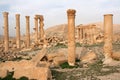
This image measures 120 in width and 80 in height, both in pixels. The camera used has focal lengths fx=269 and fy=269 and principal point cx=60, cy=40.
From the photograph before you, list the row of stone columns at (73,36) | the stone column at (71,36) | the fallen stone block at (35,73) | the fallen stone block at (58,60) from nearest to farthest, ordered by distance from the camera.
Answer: the fallen stone block at (35,73) < the fallen stone block at (58,60) < the stone column at (71,36) < the row of stone columns at (73,36)

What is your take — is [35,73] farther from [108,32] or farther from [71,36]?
[108,32]

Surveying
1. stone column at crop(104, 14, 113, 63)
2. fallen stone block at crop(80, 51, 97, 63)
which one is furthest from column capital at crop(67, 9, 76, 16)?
fallen stone block at crop(80, 51, 97, 63)

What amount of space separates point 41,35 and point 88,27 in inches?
415

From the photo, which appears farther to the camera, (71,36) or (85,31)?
(85,31)

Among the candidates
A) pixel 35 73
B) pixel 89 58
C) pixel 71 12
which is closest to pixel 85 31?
pixel 89 58

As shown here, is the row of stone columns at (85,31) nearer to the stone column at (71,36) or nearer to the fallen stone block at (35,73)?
the stone column at (71,36)

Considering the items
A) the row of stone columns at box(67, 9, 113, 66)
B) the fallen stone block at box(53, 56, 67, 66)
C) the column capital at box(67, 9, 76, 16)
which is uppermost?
the column capital at box(67, 9, 76, 16)

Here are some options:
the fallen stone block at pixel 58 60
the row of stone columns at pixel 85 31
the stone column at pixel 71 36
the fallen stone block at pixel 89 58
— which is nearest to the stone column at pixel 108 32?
the fallen stone block at pixel 89 58

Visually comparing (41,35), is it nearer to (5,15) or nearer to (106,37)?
(5,15)

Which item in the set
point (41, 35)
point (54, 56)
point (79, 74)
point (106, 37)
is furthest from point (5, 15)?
point (79, 74)

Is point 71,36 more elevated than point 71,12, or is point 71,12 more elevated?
point 71,12

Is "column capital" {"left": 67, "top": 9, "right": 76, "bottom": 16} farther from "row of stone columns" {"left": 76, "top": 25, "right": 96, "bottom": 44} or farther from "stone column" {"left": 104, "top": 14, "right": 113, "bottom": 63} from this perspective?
"row of stone columns" {"left": 76, "top": 25, "right": 96, "bottom": 44}

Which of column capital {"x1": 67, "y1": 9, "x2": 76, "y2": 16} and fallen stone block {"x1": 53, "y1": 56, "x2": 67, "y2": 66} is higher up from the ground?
column capital {"x1": 67, "y1": 9, "x2": 76, "y2": 16}

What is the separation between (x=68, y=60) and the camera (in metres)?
23.5
